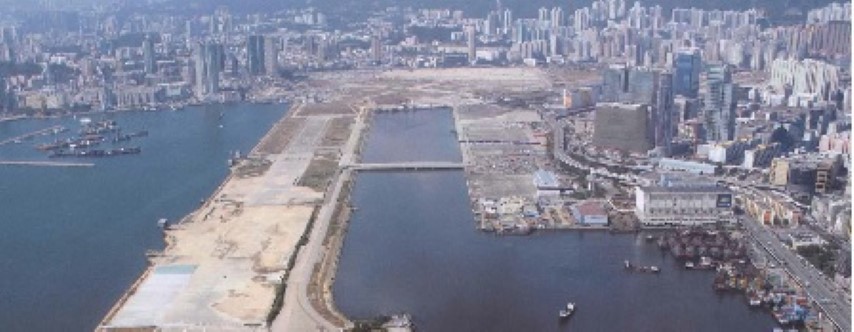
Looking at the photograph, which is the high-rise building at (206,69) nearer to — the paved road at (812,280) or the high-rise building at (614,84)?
the high-rise building at (614,84)

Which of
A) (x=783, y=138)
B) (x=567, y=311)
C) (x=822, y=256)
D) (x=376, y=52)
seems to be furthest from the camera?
(x=376, y=52)

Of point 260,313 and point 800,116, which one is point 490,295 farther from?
point 800,116

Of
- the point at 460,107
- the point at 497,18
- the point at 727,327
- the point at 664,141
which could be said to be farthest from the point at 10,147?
the point at 497,18

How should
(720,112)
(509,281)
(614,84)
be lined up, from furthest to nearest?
(614,84)
(720,112)
(509,281)

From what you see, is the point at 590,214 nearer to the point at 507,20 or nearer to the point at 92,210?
the point at 92,210

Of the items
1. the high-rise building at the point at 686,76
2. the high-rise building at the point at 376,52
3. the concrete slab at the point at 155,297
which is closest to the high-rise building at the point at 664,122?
the high-rise building at the point at 686,76

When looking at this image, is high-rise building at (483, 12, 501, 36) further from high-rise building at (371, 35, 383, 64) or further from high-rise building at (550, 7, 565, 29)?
high-rise building at (371, 35, 383, 64)

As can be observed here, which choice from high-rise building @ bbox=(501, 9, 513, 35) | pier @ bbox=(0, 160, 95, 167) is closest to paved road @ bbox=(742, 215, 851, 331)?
pier @ bbox=(0, 160, 95, 167)

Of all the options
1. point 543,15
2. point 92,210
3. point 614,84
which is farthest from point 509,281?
point 543,15
